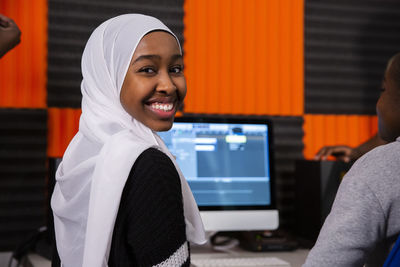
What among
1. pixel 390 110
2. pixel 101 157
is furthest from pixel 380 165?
pixel 101 157

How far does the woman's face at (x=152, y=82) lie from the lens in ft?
3.37

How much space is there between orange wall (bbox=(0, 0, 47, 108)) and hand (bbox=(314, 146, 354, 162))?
1.37m

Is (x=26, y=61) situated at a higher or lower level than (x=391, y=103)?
higher

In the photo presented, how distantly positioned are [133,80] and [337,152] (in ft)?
5.01

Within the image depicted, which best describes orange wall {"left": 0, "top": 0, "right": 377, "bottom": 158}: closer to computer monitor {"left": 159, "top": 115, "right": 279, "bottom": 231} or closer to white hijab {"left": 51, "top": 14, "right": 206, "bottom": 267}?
computer monitor {"left": 159, "top": 115, "right": 279, "bottom": 231}

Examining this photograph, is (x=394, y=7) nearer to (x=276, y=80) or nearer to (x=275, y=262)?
(x=276, y=80)

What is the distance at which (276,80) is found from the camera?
240 centimetres

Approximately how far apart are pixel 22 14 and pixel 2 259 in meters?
1.10

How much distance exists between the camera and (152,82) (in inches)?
40.8

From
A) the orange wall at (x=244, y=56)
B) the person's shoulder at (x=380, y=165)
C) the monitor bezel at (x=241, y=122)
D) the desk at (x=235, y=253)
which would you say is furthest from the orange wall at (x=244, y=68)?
the person's shoulder at (x=380, y=165)

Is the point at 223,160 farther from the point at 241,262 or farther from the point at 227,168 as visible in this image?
the point at 241,262

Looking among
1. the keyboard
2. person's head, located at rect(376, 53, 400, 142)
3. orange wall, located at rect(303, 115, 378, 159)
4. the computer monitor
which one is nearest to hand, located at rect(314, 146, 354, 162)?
orange wall, located at rect(303, 115, 378, 159)

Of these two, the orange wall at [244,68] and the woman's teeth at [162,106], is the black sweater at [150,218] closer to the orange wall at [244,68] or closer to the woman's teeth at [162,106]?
the woman's teeth at [162,106]

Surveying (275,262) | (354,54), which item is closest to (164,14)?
(354,54)
